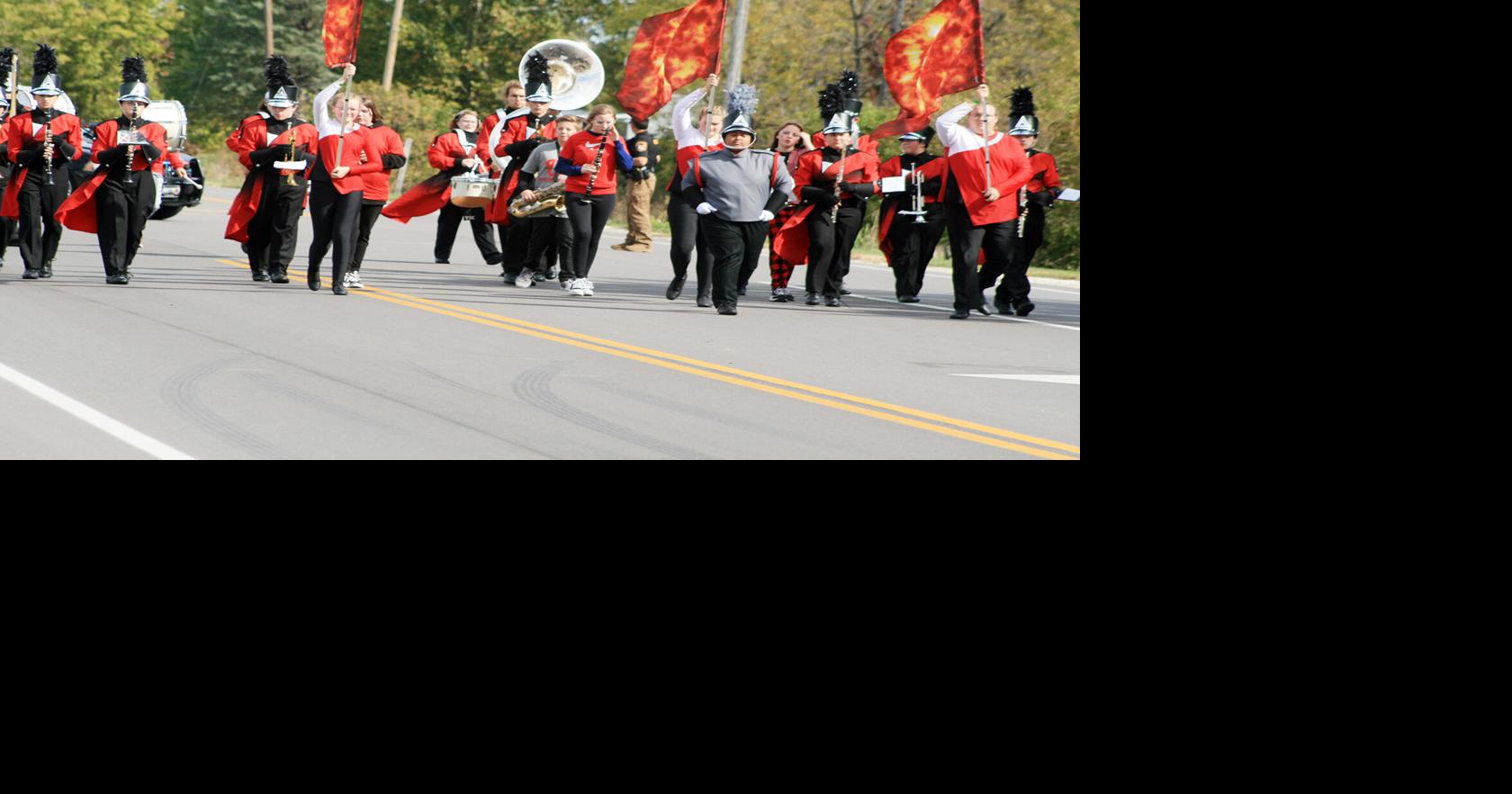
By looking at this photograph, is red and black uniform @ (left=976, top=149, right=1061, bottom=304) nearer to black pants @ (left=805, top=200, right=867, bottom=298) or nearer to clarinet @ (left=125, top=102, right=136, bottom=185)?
black pants @ (left=805, top=200, right=867, bottom=298)

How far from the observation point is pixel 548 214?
17.3m

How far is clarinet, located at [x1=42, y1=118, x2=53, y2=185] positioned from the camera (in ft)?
51.1

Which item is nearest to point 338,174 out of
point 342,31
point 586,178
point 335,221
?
point 335,221

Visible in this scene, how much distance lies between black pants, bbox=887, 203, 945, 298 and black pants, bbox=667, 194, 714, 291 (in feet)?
6.93

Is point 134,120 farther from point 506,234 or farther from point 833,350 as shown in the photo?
point 833,350

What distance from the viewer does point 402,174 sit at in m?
44.5

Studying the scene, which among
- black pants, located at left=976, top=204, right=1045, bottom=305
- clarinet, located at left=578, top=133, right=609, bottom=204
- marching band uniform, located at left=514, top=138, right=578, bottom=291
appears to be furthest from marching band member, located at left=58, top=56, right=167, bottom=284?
black pants, located at left=976, top=204, right=1045, bottom=305

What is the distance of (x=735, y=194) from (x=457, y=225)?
6.00 meters

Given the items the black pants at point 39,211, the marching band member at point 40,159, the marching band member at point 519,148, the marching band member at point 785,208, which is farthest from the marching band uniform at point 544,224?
the black pants at point 39,211

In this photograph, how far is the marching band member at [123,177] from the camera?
15.4 metres

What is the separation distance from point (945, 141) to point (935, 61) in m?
1.13

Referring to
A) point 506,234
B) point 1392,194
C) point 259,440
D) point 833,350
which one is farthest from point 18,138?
point 1392,194

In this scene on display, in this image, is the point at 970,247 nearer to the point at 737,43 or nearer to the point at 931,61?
the point at 931,61

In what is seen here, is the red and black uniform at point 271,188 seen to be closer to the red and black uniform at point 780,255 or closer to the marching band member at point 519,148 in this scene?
the marching band member at point 519,148
